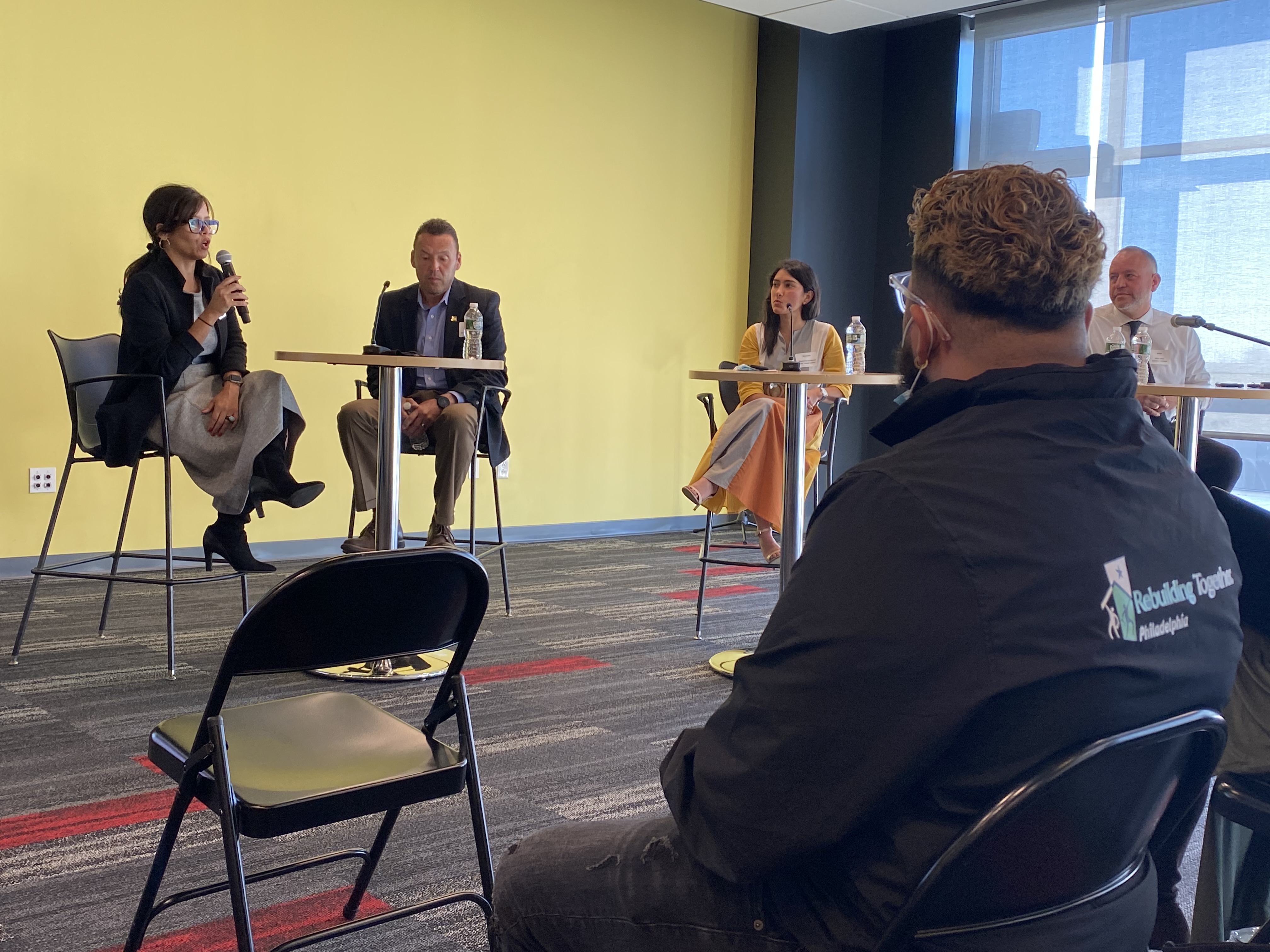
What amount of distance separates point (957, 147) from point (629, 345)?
7.26ft

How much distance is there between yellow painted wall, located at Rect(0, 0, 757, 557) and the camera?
4.50m

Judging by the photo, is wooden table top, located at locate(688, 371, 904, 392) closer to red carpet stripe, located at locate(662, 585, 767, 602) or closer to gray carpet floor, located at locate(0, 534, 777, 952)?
gray carpet floor, located at locate(0, 534, 777, 952)

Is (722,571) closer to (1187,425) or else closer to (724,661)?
(724,661)

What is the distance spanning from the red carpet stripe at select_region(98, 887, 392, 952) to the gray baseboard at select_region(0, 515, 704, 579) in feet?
8.84

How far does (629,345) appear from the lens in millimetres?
6395

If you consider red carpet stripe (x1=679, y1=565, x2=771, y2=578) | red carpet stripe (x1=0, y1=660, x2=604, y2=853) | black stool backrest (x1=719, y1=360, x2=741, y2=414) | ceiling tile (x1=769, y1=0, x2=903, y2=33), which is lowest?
red carpet stripe (x1=679, y1=565, x2=771, y2=578)

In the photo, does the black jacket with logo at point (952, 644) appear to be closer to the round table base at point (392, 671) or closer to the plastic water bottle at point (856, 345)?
the round table base at point (392, 671)

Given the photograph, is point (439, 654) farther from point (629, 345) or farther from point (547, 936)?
point (629, 345)

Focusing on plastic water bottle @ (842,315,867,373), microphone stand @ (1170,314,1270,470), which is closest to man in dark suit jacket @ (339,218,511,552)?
plastic water bottle @ (842,315,867,373)

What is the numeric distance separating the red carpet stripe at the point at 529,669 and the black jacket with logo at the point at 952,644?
2.37 metres

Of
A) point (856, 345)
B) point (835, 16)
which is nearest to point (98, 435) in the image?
point (856, 345)

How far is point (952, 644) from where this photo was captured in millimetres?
845

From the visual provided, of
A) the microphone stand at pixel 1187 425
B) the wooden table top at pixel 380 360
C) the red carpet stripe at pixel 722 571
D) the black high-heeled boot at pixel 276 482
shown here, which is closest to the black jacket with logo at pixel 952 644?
the wooden table top at pixel 380 360

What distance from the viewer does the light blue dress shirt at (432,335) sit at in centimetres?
403
